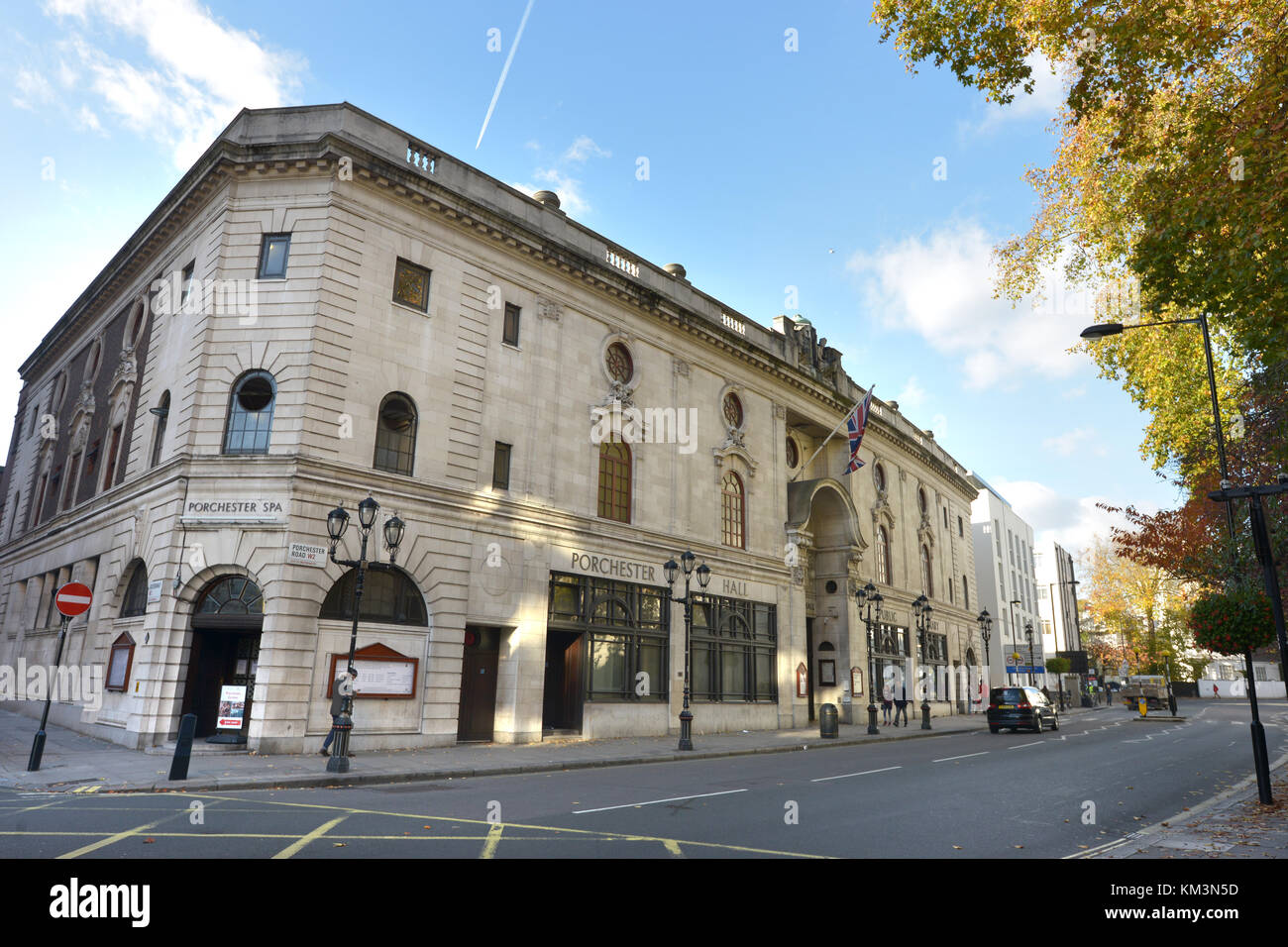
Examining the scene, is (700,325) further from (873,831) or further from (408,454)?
(873,831)

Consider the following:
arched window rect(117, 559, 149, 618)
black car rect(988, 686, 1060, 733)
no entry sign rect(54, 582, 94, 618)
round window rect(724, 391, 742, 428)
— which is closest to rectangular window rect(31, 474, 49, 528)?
arched window rect(117, 559, 149, 618)

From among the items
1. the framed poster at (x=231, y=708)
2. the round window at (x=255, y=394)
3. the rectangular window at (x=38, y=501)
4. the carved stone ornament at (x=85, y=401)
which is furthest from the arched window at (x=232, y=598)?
the rectangular window at (x=38, y=501)

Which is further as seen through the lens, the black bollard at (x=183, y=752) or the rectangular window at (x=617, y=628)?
the rectangular window at (x=617, y=628)

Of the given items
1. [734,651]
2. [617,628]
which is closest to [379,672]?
[617,628]

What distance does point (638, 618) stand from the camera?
83.8ft

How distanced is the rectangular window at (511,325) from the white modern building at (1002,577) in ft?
178

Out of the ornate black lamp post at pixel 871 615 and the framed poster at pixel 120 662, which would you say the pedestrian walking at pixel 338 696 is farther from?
the ornate black lamp post at pixel 871 615

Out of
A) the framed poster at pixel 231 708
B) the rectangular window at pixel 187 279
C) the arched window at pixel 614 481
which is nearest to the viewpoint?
the framed poster at pixel 231 708

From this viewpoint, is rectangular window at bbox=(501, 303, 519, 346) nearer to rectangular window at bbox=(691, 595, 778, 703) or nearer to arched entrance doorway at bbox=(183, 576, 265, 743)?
arched entrance doorway at bbox=(183, 576, 265, 743)

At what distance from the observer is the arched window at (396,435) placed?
20203mm

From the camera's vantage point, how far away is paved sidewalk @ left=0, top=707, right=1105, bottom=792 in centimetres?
1294

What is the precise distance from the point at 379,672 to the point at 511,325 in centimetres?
1103

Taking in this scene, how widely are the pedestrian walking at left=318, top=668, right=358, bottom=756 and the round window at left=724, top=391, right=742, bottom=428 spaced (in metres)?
18.8
